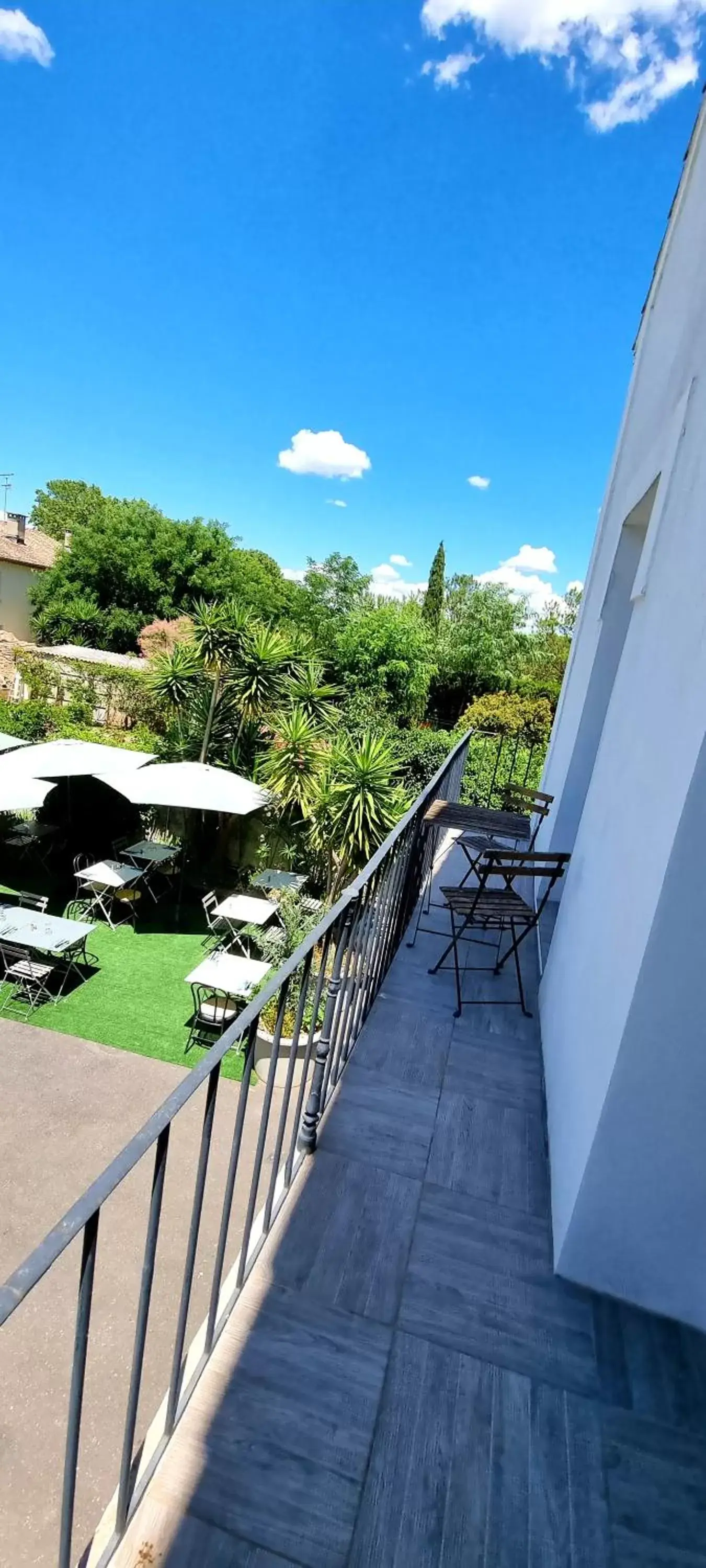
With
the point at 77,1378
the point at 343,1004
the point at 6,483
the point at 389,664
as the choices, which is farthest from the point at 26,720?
the point at 6,483

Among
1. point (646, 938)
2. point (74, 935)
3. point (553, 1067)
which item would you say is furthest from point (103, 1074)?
point (646, 938)

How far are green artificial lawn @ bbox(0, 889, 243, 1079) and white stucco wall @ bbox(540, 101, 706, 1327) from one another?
4.61 meters

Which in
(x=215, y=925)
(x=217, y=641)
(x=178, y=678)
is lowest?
(x=215, y=925)

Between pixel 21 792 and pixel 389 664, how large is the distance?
15.1m

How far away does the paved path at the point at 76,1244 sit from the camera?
10.6 feet

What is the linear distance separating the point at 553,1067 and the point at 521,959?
153cm

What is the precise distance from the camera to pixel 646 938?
1.68m

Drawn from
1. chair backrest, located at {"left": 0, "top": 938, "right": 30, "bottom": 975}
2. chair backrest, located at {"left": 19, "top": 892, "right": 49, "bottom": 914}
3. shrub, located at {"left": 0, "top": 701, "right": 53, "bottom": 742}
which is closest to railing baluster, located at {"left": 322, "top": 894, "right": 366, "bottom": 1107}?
chair backrest, located at {"left": 0, "top": 938, "right": 30, "bottom": 975}

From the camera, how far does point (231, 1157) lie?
200 cm

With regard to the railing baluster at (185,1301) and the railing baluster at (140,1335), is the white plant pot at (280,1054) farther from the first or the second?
the railing baluster at (140,1335)

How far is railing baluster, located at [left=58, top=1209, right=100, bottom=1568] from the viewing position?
0.89 m

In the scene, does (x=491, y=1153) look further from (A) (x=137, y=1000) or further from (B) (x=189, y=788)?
(B) (x=189, y=788)

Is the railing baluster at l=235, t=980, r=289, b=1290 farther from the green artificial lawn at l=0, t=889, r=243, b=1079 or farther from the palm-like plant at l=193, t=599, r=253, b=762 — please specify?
the palm-like plant at l=193, t=599, r=253, b=762

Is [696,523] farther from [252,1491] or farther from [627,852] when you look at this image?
[252,1491]
